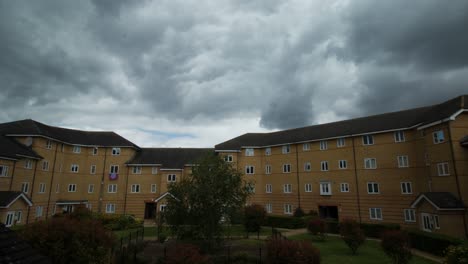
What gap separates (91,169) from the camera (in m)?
39.8

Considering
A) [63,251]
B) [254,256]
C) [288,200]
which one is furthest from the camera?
[288,200]

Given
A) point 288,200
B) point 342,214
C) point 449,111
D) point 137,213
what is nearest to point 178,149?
point 137,213

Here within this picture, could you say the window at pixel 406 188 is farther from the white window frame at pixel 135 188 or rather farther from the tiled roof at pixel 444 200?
the white window frame at pixel 135 188

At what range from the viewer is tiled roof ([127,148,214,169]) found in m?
41.4

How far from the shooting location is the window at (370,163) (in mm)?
30166

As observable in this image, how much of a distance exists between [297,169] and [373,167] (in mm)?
9783

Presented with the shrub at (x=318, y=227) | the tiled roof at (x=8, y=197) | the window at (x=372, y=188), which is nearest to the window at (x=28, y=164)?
the tiled roof at (x=8, y=197)

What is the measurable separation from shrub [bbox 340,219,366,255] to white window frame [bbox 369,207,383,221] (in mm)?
11827

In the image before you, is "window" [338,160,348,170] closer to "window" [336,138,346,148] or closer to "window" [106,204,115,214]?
"window" [336,138,346,148]

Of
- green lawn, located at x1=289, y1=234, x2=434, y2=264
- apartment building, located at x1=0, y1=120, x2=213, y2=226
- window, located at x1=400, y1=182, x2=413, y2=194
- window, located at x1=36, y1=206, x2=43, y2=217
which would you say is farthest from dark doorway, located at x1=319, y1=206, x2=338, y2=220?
window, located at x1=36, y1=206, x2=43, y2=217

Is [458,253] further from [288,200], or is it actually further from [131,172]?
[131,172]

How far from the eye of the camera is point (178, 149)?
46.2m

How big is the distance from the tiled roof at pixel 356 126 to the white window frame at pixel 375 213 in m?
8.94

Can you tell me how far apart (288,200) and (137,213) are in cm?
2300
